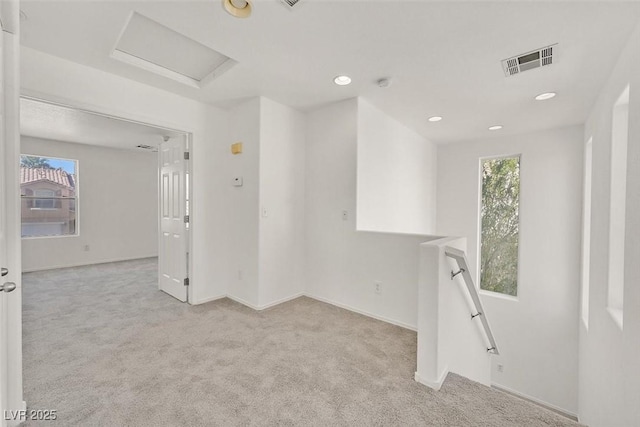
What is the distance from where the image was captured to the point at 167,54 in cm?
247

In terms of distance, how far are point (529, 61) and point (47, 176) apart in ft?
24.7

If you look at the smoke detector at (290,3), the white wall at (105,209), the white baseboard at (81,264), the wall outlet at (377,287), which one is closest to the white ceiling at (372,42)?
Answer: the smoke detector at (290,3)

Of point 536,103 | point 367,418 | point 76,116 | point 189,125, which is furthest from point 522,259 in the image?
point 76,116

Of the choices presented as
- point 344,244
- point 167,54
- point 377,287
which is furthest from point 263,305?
point 167,54

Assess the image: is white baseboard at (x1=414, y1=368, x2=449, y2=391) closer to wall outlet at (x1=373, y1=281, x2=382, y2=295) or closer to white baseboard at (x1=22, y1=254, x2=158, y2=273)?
wall outlet at (x1=373, y1=281, x2=382, y2=295)

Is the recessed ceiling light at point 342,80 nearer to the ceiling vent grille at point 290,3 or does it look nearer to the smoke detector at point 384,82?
the smoke detector at point 384,82

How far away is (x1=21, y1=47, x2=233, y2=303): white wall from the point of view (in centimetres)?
243

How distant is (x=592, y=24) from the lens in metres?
1.86

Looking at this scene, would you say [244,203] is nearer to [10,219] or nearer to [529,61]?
[10,219]

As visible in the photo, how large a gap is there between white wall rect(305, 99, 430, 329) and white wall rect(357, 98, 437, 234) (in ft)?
0.54

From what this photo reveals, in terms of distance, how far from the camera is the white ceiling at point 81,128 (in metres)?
3.72

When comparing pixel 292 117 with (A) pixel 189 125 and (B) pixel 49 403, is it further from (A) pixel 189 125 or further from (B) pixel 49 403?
(B) pixel 49 403

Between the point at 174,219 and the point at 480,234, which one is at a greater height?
the point at 174,219

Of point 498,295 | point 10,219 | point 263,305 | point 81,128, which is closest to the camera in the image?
point 10,219
